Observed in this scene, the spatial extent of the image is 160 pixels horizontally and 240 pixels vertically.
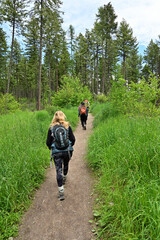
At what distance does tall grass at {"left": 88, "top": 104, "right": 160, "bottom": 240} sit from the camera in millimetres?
1788

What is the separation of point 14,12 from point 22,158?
788 inches

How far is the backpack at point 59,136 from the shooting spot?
3.08 meters

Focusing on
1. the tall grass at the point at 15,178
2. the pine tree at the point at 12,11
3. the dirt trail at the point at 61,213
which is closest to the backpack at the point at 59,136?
the tall grass at the point at 15,178

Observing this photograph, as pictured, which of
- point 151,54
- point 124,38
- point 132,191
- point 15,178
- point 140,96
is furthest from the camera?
point 151,54

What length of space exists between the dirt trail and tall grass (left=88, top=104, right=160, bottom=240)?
0.95 ft

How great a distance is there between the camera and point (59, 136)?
10.1ft

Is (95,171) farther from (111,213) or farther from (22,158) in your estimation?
(22,158)

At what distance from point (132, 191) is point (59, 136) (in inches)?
70.5

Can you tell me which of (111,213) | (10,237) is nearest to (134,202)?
(111,213)

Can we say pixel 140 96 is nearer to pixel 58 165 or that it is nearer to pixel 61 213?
pixel 58 165

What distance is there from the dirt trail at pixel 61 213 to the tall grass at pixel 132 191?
290mm

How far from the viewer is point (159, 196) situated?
1.91 m

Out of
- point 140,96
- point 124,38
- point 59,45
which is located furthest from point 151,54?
point 140,96

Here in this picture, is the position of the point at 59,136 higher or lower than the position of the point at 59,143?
higher
